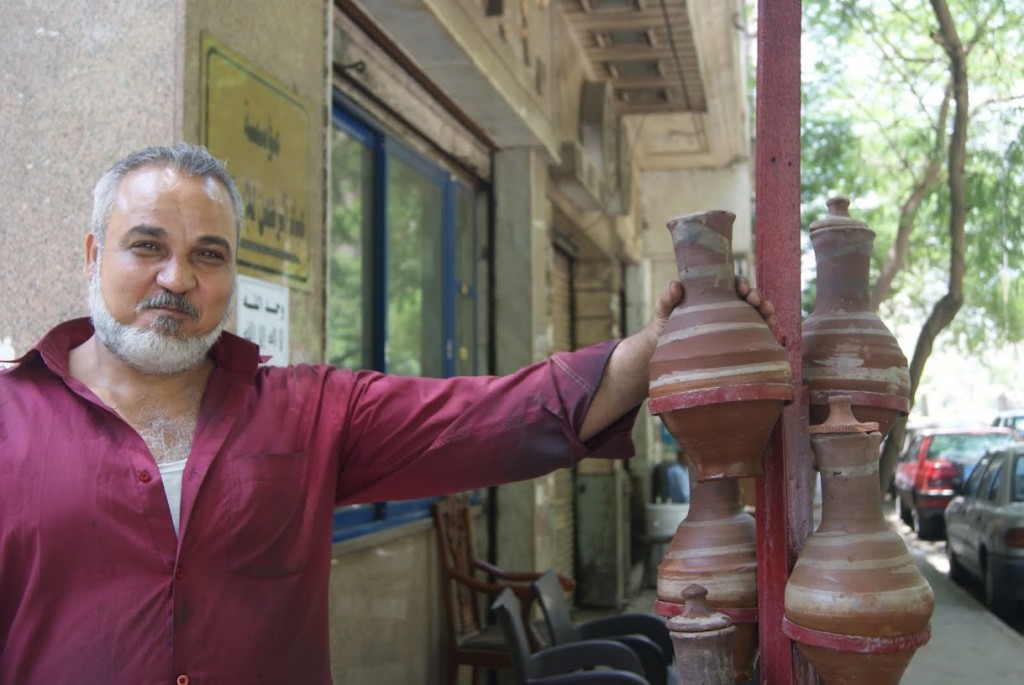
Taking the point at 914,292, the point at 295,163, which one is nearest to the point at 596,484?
the point at 295,163

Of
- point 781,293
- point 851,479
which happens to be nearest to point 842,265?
point 781,293

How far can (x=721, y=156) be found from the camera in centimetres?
1334

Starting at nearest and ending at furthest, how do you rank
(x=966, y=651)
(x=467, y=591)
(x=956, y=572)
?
1. (x=467, y=591)
2. (x=966, y=651)
3. (x=956, y=572)

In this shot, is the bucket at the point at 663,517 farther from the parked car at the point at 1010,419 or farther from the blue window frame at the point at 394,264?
the parked car at the point at 1010,419

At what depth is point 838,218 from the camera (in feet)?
6.82

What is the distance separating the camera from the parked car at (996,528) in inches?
359

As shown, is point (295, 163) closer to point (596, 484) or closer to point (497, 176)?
point (497, 176)

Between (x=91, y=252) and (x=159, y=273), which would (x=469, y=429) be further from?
(x=91, y=252)

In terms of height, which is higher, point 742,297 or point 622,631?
point 742,297

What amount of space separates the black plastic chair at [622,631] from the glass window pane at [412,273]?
1.28 metres

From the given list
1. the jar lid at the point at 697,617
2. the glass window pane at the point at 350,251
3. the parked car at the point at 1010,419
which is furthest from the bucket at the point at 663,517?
Result: the parked car at the point at 1010,419

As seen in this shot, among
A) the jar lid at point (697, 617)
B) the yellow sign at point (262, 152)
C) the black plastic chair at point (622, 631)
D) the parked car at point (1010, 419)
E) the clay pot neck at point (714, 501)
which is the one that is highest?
the yellow sign at point (262, 152)

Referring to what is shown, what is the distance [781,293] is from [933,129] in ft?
29.7

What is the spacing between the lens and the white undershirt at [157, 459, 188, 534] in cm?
189
